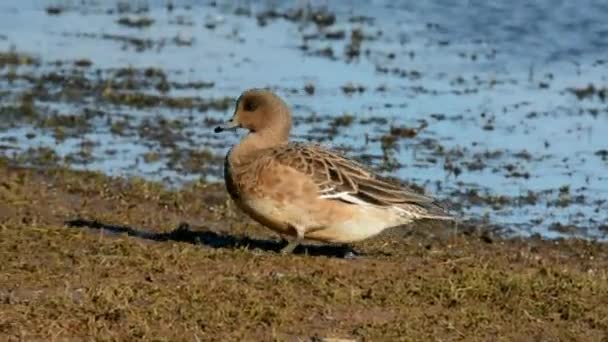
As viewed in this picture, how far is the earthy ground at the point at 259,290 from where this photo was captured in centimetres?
725

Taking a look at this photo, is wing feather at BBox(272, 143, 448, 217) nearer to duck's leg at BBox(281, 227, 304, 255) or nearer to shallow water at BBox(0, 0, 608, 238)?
duck's leg at BBox(281, 227, 304, 255)

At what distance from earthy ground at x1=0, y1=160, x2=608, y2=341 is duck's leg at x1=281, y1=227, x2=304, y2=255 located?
8 centimetres

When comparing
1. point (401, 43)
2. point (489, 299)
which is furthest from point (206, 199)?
point (401, 43)

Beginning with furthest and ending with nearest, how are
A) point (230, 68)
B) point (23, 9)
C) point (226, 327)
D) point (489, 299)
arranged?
point (23, 9), point (230, 68), point (489, 299), point (226, 327)

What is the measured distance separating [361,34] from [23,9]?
4.13m

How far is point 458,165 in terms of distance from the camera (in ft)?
42.3

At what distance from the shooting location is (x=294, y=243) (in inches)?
350

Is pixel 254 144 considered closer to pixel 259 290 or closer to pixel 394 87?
pixel 259 290

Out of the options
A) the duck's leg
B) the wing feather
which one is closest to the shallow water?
the wing feather

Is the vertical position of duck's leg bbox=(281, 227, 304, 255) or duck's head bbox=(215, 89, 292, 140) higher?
duck's head bbox=(215, 89, 292, 140)

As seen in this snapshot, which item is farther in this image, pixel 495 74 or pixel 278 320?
pixel 495 74

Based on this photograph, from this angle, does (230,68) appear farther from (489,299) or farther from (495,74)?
(489,299)

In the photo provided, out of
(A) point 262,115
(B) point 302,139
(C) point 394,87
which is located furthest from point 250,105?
(C) point 394,87

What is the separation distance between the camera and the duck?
28.4 ft
